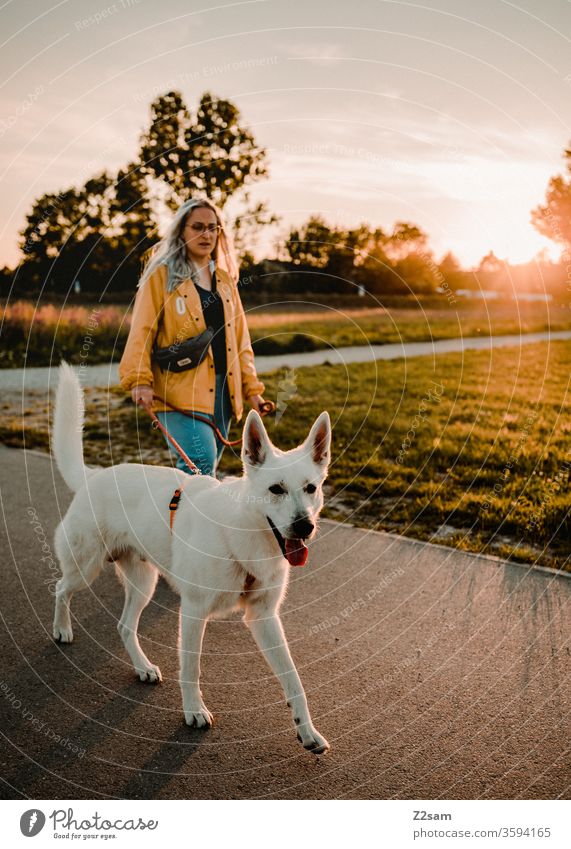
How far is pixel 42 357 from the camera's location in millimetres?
18000

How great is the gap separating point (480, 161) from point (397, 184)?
2.45 ft

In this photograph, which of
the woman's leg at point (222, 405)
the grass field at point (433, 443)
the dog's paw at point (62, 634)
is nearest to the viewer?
the dog's paw at point (62, 634)

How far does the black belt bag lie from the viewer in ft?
18.2

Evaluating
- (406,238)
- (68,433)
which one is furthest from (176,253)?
(406,238)

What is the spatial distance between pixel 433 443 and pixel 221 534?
646cm

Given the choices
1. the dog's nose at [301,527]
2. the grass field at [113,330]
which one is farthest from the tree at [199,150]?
the dog's nose at [301,527]

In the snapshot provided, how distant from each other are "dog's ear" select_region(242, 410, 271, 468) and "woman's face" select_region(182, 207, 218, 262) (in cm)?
204

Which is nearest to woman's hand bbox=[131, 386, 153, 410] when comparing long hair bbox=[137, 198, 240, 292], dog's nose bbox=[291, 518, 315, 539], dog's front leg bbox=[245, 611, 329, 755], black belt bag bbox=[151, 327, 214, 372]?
black belt bag bbox=[151, 327, 214, 372]

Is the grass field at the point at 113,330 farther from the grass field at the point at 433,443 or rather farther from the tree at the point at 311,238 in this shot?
the tree at the point at 311,238

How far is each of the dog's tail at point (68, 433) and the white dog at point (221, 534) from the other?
22 centimetres

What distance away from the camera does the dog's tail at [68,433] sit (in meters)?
5.00

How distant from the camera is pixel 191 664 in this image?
4137 millimetres

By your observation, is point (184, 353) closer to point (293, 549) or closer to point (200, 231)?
point (200, 231)
